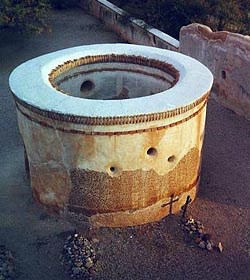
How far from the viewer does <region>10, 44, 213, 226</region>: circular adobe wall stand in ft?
28.4

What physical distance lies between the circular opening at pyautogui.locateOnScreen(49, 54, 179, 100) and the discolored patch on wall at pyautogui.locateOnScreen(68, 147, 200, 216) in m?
2.22

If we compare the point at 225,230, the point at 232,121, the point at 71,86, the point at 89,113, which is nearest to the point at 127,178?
the point at 89,113

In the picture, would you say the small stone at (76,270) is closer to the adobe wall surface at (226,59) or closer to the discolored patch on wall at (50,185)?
the discolored patch on wall at (50,185)

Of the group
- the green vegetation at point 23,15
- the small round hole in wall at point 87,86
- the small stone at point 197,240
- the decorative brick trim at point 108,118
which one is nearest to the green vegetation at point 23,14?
the green vegetation at point 23,15

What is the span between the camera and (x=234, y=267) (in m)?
8.85

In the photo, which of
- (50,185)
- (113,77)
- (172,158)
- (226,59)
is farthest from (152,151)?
(226,59)

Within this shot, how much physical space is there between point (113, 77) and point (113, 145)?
11.3 ft

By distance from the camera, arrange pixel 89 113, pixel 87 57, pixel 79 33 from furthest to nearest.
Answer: pixel 79 33, pixel 87 57, pixel 89 113

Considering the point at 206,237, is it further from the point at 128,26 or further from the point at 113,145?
the point at 128,26

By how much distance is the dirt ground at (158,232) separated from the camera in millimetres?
8773

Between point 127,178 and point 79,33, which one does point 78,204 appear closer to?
point 127,178

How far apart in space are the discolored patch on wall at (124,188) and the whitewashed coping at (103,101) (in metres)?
1.19

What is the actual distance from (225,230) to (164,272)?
167cm

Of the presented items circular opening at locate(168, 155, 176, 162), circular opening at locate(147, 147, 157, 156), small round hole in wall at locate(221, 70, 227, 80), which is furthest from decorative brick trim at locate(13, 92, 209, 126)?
small round hole in wall at locate(221, 70, 227, 80)
